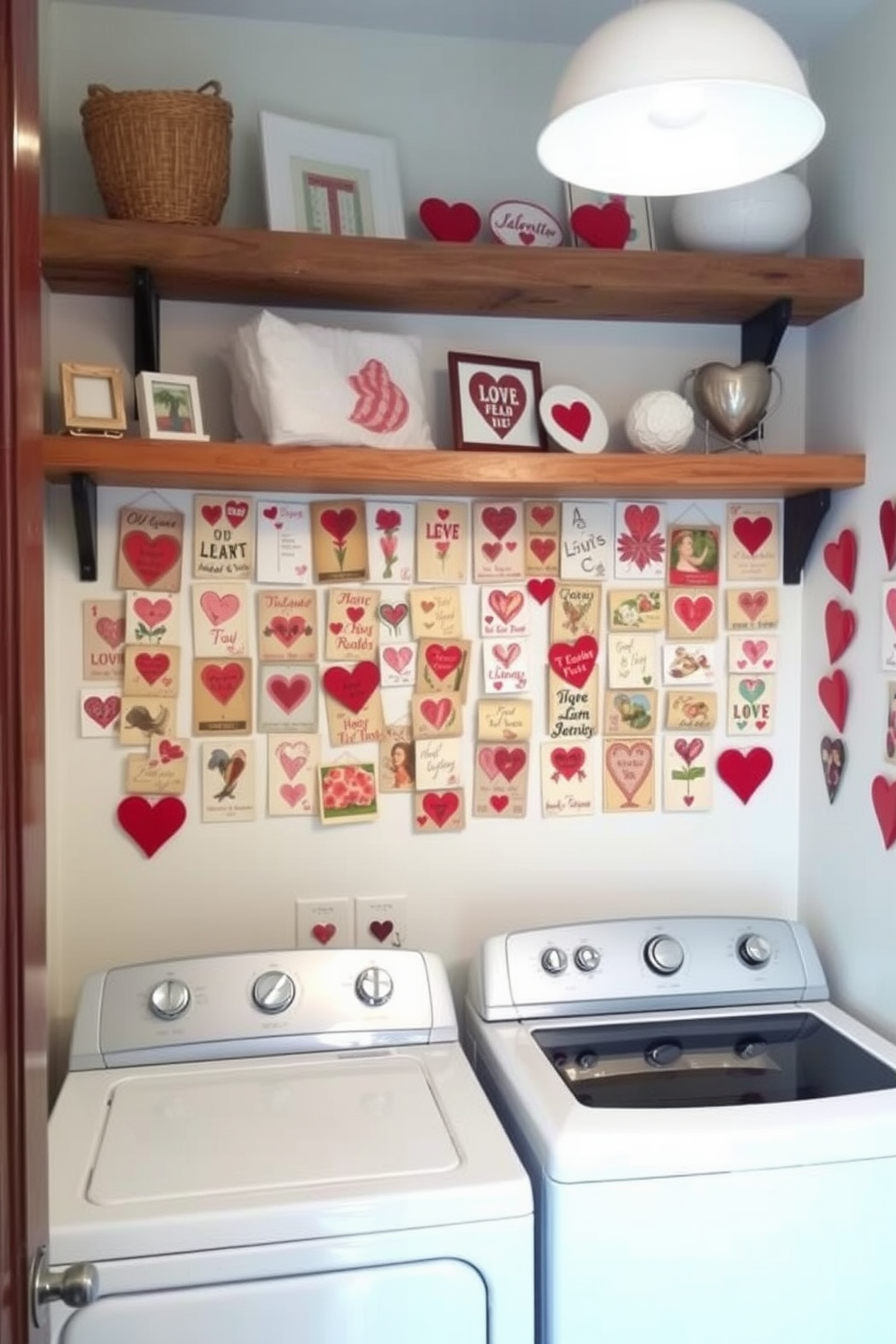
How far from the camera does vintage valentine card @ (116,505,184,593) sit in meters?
1.91

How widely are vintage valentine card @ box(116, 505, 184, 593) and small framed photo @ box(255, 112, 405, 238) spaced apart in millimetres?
499

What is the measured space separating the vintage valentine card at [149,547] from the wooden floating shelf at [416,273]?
1.16 ft

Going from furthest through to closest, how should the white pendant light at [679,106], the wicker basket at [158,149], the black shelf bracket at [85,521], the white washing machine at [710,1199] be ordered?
the black shelf bracket at [85,521], the wicker basket at [158,149], the white washing machine at [710,1199], the white pendant light at [679,106]

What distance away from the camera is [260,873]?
1993 millimetres

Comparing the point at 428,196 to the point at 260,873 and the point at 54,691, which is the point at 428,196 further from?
the point at 260,873

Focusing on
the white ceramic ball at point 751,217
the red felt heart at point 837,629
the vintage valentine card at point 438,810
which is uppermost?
the white ceramic ball at point 751,217

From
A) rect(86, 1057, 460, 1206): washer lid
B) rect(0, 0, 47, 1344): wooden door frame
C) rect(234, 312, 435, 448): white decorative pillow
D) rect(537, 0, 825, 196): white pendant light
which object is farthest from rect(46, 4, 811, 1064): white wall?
rect(0, 0, 47, 1344): wooden door frame

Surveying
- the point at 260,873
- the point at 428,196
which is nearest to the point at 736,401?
the point at 428,196

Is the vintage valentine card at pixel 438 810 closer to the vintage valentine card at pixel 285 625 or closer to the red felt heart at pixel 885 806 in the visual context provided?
the vintage valentine card at pixel 285 625

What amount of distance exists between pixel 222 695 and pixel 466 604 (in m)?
0.44

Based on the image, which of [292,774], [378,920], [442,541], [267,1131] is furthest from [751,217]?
[267,1131]

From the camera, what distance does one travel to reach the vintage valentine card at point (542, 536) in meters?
2.03

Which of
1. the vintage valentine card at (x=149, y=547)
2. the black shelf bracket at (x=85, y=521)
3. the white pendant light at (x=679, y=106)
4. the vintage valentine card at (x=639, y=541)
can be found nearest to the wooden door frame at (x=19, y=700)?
the white pendant light at (x=679, y=106)

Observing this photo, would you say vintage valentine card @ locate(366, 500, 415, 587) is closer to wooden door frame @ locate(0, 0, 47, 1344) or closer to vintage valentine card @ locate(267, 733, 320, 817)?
vintage valentine card @ locate(267, 733, 320, 817)
